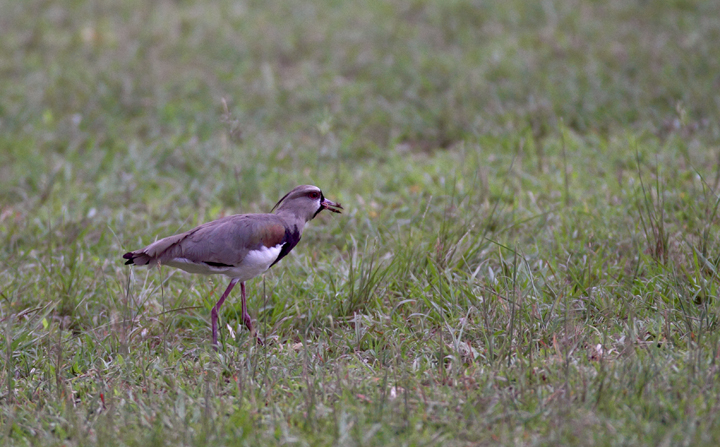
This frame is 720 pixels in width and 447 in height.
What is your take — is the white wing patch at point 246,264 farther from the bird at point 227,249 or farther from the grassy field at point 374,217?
the grassy field at point 374,217

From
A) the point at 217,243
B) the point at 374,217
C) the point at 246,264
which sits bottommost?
the point at 374,217

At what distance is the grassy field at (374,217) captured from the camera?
125 inches

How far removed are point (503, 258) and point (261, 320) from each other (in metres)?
1.58

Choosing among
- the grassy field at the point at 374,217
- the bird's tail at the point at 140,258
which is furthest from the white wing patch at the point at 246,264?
the grassy field at the point at 374,217

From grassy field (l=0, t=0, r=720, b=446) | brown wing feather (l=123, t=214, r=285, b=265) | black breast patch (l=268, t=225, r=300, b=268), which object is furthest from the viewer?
black breast patch (l=268, t=225, r=300, b=268)

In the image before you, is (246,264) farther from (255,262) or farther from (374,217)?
(374,217)

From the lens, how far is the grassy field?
3.16 m

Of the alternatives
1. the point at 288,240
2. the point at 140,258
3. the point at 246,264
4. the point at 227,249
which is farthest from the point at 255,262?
the point at 140,258

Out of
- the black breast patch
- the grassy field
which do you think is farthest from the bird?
the grassy field

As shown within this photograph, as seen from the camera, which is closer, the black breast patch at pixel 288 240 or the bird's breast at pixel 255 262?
the bird's breast at pixel 255 262

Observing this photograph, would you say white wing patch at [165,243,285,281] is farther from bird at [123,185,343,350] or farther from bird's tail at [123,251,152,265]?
bird's tail at [123,251,152,265]

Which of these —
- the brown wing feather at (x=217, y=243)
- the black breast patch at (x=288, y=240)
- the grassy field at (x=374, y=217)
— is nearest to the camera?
the grassy field at (x=374, y=217)

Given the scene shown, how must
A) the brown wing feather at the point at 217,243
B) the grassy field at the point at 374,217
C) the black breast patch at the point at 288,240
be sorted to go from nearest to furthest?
the grassy field at the point at 374,217 < the brown wing feather at the point at 217,243 < the black breast patch at the point at 288,240

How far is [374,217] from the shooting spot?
5371mm
